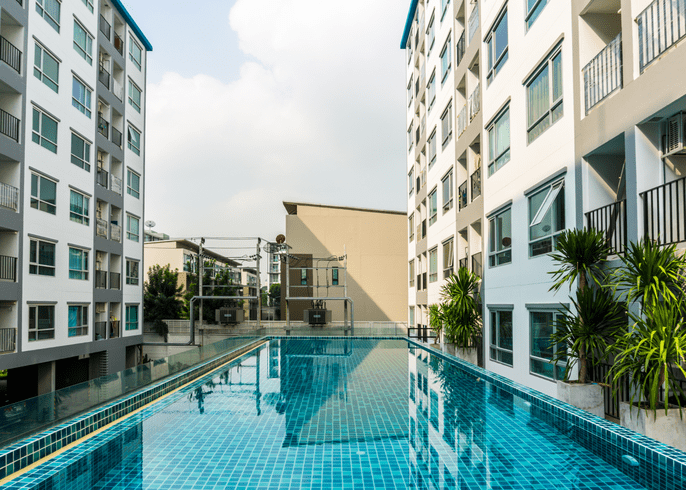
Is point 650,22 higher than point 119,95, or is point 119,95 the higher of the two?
point 119,95

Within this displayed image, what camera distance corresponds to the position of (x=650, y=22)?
7.05 m

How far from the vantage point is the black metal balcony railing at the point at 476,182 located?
50.9ft

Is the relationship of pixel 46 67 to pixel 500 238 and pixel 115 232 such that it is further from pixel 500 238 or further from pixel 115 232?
pixel 500 238

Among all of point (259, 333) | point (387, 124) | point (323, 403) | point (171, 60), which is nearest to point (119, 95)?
point (171, 60)

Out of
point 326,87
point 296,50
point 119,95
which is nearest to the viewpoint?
point 119,95

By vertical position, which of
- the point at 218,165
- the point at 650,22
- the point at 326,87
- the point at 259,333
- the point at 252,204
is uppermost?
the point at 326,87

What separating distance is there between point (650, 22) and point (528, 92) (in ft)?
14.9

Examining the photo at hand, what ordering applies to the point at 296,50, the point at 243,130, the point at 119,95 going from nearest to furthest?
the point at 119,95, the point at 296,50, the point at 243,130

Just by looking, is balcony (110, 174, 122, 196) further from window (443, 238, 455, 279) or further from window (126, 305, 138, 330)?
window (443, 238, 455, 279)

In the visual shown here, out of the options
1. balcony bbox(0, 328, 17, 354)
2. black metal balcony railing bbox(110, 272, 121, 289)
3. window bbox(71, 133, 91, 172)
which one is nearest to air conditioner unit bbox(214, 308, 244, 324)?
black metal balcony railing bbox(110, 272, 121, 289)

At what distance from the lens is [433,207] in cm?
2316

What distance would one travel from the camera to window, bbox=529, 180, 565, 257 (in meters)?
9.93

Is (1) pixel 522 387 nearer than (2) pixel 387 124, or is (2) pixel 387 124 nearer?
(1) pixel 522 387

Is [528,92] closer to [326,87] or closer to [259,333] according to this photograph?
[259,333]
